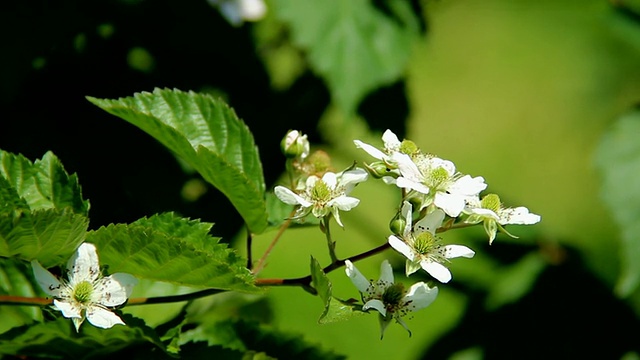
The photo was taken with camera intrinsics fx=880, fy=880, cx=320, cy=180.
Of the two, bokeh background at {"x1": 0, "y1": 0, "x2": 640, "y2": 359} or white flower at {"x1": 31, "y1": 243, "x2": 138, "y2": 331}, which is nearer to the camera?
white flower at {"x1": 31, "y1": 243, "x2": 138, "y2": 331}

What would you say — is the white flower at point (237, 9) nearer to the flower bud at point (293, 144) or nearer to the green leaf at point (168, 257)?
the flower bud at point (293, 144)

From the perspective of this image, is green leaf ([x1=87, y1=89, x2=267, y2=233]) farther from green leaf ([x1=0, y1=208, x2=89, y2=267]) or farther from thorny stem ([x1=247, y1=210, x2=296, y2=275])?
green leaf ([x1=0, y1=208, x2=89, y2=267])

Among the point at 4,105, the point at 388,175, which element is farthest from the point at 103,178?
the point at 388,175

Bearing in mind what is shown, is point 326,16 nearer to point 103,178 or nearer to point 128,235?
point 103,178

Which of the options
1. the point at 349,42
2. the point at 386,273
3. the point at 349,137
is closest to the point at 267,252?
the point at 386,273

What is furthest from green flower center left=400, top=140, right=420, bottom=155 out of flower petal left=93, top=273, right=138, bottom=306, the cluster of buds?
flower petal left=93, top=273, right=138, bottom=306

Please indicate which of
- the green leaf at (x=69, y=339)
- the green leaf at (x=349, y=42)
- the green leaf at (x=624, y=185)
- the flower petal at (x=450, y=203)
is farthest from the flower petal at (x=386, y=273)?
the green leaf at (x=624, y=185)
